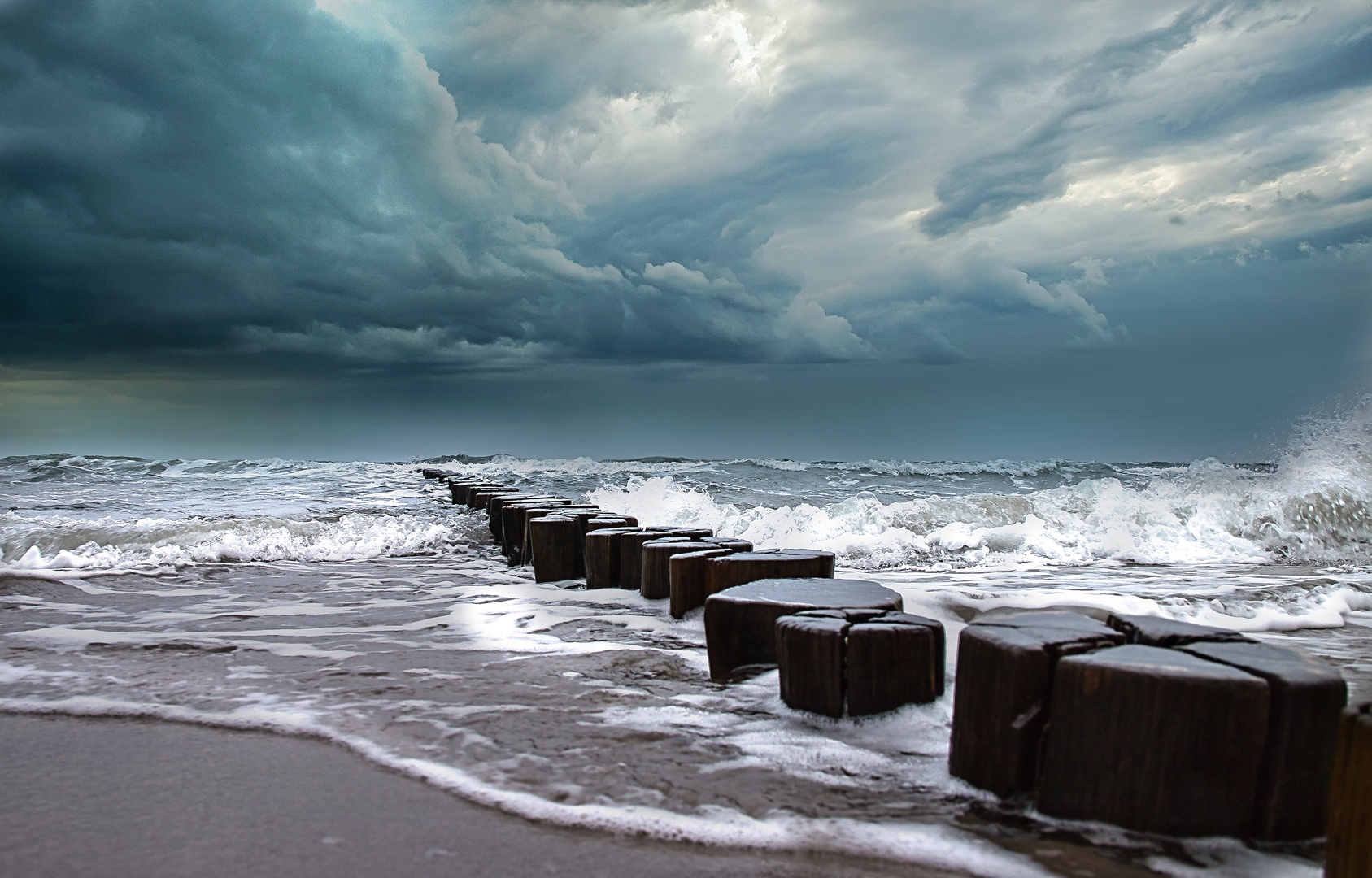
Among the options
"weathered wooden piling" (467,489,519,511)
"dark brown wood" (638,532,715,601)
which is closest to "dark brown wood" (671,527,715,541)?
"dark brown wood" (638,532,715,601)

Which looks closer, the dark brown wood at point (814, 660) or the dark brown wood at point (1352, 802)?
the dark brown wood at point (1352, 802)

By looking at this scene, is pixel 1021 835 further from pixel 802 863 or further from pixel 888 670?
pixel 888 670

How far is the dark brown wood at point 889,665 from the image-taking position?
2.24 meters

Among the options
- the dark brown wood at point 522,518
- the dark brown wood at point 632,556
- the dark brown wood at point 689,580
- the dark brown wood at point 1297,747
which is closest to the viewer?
the dark brown wood at point 1297,747

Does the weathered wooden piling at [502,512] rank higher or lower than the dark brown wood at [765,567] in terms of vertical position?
lower

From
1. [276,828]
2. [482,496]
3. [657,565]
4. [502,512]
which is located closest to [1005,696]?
[276,828]

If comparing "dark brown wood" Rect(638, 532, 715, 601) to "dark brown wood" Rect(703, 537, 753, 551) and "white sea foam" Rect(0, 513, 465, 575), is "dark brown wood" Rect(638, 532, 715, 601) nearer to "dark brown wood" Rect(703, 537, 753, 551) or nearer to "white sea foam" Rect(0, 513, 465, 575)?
"dark brown wood" Rect(703, 537, 753, 551)

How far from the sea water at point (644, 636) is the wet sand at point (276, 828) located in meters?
0.09

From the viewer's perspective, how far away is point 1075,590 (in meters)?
5.26

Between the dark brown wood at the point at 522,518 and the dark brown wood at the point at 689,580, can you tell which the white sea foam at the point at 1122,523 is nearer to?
the dark brown wood at the point at 522,518

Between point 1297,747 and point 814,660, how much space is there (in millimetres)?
1108

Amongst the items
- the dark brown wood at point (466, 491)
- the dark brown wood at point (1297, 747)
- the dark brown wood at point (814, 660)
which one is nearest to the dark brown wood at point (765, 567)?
the dark brown wood at point (814, 660)

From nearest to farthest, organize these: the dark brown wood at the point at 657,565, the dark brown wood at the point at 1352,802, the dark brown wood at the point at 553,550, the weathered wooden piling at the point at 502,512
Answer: the dark brown wood at the point at 1352,802, the dark brown wood at the point at 657,565, the dark brown wood at the point at 553,550, the weathered wooden piling at the point at 502,512

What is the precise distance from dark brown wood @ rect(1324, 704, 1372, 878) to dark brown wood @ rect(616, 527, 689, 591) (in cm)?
366
